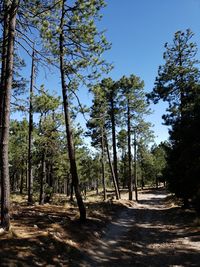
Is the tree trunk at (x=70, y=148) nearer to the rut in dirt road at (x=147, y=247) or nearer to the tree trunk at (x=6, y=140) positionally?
the rut in dirt road at (x=147, y=247)

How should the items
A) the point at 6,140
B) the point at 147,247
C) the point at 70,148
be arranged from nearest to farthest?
the point at 6,140
the point at 147,247
the point at 70,148

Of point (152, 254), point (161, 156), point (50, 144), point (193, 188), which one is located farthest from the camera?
point (161, 156)

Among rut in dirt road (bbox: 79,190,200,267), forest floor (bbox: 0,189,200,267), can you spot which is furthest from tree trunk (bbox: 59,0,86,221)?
rut in dirt road (bbox: 79,190,200,267)

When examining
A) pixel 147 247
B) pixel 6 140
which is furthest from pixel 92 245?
pixel 6 140

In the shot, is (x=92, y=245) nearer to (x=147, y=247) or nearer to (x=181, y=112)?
(x=147, y=247)

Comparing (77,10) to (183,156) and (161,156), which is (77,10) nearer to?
(183,156)

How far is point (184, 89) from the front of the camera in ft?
80.1

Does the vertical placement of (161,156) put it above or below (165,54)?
below

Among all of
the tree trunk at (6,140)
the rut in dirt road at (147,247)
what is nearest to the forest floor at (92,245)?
the rut in dirt road at (147,247)

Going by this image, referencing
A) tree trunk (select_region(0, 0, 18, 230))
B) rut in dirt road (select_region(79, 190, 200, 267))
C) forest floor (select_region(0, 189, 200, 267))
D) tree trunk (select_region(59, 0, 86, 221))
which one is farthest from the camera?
tree trunk (select_region(59, 0, 86, 221))

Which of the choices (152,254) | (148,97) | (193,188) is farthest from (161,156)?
(152,254)

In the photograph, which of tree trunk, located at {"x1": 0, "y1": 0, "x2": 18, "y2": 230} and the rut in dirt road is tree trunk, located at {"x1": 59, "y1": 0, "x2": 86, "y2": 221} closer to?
the rut in dirt road

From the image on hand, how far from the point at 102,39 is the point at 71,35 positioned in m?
1.54

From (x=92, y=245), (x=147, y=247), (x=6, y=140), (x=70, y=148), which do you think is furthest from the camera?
(x=70, y=148)
